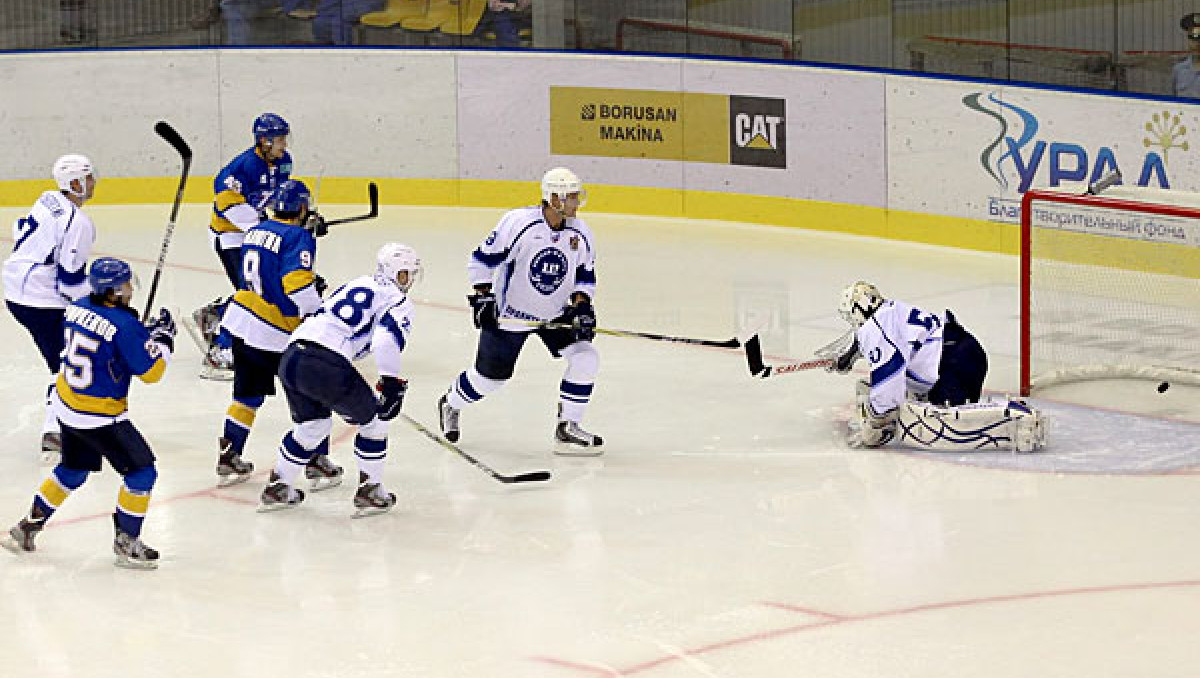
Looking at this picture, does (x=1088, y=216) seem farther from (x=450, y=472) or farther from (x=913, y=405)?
(x=450, y=472)

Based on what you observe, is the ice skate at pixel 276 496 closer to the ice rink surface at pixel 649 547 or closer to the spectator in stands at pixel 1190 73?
the ice rink surface at pixel 649 547

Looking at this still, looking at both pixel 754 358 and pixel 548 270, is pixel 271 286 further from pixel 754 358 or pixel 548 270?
pixel 754 358

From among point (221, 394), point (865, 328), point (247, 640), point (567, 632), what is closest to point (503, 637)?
point (567, 632)

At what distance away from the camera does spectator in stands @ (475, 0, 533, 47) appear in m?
14.5

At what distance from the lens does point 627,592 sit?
6.57 meters

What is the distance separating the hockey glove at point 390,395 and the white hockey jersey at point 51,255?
5.60 ft

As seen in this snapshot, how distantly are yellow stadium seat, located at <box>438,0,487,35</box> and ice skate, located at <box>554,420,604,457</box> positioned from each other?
6.69m

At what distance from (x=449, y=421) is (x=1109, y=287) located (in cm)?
309

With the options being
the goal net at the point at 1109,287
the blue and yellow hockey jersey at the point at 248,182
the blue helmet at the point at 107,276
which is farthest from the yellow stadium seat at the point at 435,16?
the blue helmet at the point at 107,276

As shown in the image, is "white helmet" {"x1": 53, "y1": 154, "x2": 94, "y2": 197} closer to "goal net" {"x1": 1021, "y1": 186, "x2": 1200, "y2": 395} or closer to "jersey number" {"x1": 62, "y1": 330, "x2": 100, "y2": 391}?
"jersey number" {"x1": 62, "y1": 330, "x2": 100, "y2": 391}

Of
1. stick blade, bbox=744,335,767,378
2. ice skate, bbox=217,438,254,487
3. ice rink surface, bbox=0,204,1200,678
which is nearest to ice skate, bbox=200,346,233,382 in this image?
ice rink surface, bbox=0,204,1200,678

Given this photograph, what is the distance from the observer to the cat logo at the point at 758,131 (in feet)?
43.8

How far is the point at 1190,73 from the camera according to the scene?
36.9 feet

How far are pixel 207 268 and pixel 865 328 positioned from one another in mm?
5671
